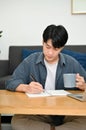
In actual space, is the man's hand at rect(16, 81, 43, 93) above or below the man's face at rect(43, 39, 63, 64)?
below

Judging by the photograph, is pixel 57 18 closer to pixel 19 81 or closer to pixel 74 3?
pixel 74 3

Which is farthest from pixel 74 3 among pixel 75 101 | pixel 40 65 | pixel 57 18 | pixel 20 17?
pixel 75 101

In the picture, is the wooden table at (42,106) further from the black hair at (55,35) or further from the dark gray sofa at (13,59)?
the dark gray sofa at (13,59)

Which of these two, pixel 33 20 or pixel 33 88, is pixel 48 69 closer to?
pixel 33 88

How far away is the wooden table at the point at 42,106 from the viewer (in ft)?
3.64

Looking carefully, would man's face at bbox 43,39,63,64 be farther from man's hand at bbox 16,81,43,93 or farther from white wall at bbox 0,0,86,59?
white wall at bbox 0,0,86,59

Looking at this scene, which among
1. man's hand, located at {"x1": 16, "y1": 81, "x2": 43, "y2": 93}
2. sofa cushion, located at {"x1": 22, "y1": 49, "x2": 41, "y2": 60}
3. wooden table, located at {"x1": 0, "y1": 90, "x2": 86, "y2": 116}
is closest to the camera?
wooden table, located at {"x1": 0, "y1": 90, "x2": 86, "y2": 116}

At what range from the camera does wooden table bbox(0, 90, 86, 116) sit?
3.64ft

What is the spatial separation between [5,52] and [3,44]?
0.37ft

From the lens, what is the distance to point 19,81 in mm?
1616

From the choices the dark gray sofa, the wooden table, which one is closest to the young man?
the wooden table

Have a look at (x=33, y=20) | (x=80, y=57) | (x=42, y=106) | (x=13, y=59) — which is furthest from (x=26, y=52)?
(x=42, y=106)

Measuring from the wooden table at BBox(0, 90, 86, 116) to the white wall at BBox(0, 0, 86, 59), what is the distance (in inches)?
83.8

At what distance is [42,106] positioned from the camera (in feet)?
3.78
